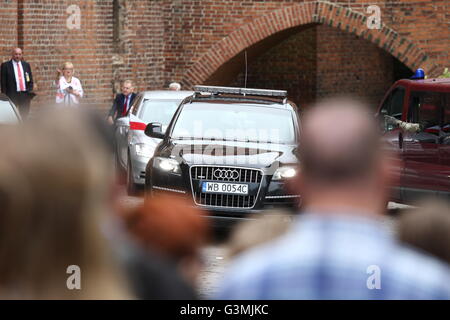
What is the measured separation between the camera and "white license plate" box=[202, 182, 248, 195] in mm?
12117

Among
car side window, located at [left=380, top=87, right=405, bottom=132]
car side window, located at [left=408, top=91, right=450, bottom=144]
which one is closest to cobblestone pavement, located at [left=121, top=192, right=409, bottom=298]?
car side window, located at [left=408, top=91, right=450, bottom=144]

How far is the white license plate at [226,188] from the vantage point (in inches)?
477

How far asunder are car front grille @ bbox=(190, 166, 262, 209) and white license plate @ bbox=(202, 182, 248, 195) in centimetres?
3

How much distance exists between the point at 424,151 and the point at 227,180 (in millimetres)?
2892

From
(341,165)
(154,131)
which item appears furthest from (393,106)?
(341,165)

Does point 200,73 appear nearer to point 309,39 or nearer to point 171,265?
point 309,39

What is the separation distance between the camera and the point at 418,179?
14.1m

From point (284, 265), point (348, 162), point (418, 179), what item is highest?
point (348, 162)

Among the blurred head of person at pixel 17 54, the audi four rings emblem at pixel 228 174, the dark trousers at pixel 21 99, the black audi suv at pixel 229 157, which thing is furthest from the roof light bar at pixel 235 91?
the dark trousers at pixel 21 99

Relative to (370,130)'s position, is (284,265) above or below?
below

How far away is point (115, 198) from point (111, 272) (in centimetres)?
27

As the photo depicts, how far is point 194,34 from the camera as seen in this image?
27.1 meters

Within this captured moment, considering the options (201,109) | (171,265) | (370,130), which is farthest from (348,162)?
(201,109)

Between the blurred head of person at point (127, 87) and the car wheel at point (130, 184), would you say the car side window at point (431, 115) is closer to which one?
the car wheel at point (130, 184)
